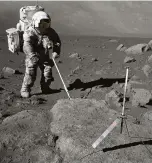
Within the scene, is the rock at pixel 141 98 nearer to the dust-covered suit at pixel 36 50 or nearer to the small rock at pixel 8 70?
the dust-covered suit at pixel 36 50

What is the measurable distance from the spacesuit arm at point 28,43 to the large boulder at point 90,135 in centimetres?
133

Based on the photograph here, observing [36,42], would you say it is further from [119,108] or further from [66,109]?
[119,108]

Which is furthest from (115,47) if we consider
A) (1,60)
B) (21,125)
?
(21,125)

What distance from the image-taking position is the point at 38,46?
5.62 metres

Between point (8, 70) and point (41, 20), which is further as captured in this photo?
point (8, 70)

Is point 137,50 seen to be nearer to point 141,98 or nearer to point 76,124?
point 141,98

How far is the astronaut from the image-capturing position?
17.0 feet

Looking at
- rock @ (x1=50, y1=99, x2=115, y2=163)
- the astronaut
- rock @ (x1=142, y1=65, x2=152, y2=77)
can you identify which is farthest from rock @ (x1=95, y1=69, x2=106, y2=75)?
rock @ (x1=50, y1=99, x2=115, y2=163)

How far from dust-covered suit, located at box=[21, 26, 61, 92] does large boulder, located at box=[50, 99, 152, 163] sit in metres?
1.20

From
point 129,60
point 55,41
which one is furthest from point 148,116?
point 129,60

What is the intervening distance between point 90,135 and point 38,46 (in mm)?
2588

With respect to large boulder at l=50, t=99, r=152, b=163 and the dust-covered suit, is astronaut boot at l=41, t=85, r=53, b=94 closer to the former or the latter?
the dust-covered suit

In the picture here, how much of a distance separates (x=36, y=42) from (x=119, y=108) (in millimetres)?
2154

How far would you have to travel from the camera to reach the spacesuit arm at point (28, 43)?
5.30 metres
